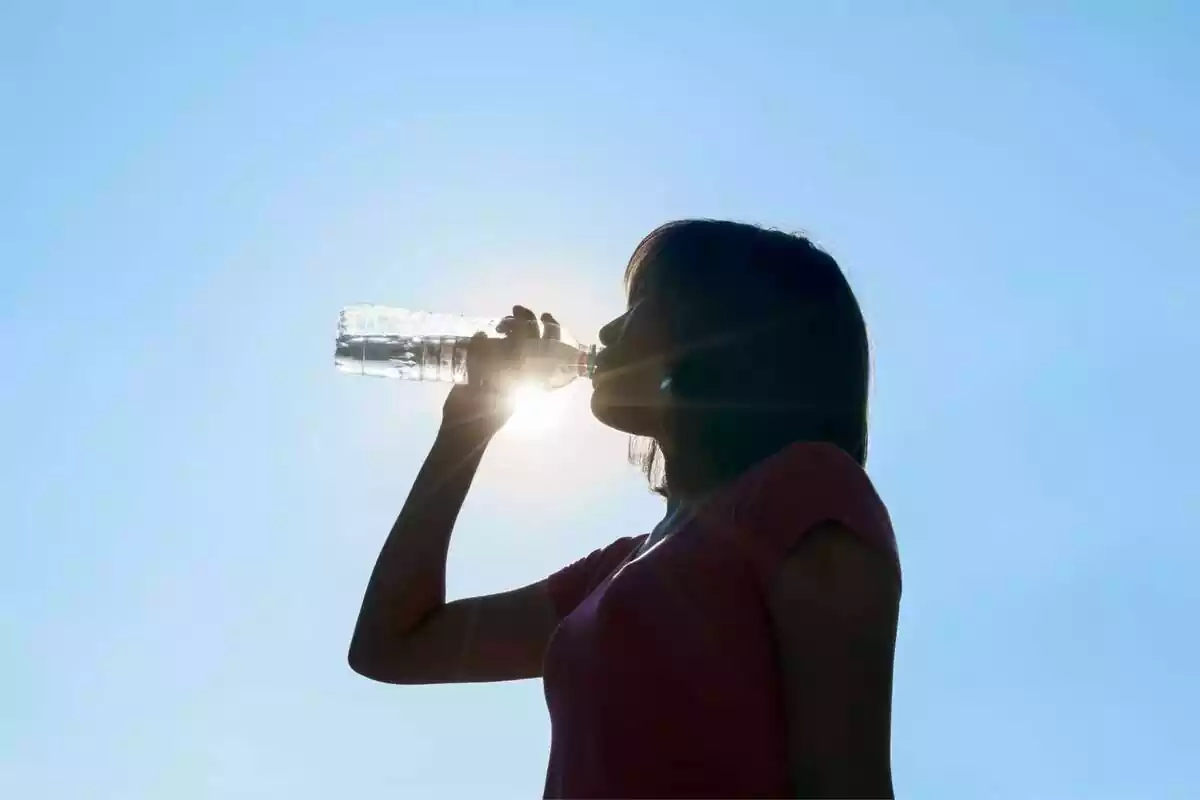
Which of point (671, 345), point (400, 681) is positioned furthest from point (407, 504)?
point (671, 345)

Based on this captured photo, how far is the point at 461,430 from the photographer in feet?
10.6

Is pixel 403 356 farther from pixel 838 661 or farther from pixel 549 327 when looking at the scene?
pixel 838 661

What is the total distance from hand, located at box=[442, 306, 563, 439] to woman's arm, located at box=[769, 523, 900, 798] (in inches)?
59.3

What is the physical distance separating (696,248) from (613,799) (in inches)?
49.1

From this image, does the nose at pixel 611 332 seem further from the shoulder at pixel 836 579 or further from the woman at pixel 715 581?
the shoulder at pixel 836 579

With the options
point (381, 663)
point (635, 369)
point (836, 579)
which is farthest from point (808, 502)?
point (381, 663)

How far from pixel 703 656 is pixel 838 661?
0.28 meters

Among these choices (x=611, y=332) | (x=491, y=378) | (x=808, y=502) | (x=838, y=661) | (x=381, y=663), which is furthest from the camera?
(x=491, y=378)

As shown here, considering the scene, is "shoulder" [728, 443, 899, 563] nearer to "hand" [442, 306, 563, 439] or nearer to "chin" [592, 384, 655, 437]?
"chin" [592, 384, 655, 437]

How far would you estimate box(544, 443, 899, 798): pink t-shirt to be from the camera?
6.31 ft

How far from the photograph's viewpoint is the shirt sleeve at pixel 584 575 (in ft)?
9.21

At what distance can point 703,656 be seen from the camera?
1.99 meters

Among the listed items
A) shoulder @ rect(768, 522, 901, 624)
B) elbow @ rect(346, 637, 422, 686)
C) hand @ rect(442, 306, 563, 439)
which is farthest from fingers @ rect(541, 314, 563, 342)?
shoulder @ rect(768, 522, 901, 624)

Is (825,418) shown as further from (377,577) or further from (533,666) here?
(377,577)
